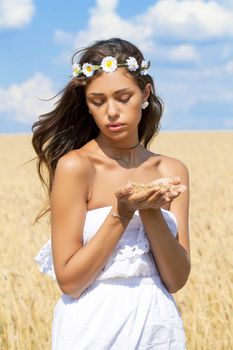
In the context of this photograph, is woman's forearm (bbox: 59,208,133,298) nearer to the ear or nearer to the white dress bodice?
the white dress bodice

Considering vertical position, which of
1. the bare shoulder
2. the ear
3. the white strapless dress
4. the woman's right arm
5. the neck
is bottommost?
the white strapless dress

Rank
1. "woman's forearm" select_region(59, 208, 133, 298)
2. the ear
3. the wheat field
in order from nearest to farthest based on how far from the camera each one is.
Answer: "woman's forearm" select_region(59, 208, 133, 298) → the ear → the wheat field

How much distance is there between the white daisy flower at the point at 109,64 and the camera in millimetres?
2525

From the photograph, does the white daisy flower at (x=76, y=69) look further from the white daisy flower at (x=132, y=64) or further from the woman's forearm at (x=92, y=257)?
the woman's forearm at (x=92, y=257)

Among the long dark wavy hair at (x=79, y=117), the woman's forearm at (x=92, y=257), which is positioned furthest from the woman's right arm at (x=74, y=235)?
the long dark wavy hair at (x=79, y=117)

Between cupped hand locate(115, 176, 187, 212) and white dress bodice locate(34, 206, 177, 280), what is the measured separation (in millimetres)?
179

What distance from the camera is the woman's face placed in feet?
8.13

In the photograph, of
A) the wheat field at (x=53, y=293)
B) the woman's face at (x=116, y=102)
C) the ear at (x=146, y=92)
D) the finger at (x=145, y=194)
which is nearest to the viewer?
the finger at (x=145, y=194)

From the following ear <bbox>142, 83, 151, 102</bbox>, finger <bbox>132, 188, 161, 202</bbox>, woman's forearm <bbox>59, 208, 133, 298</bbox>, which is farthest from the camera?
ear <bbox>142, 83, 151, 102</bbox>

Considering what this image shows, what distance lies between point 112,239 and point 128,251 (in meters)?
0.11

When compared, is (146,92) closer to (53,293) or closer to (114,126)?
(114,126)

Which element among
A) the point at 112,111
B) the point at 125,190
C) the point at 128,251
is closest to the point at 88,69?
the point at 112,111

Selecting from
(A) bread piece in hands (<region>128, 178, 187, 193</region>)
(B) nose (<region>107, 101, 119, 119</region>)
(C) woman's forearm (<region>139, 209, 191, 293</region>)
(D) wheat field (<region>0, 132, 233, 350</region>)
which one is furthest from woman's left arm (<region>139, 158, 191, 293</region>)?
(D) wheat field (<region>0, 132, 233, 350</region>)

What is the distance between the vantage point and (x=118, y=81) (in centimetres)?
253
